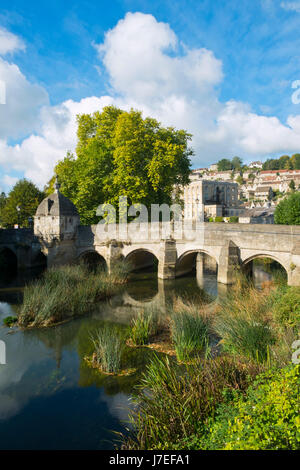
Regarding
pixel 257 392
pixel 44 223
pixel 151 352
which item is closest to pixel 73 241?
pixel 44 223

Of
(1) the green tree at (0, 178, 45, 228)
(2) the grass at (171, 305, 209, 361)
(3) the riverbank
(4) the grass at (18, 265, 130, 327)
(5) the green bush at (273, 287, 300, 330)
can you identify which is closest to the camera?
(3) the riverbank

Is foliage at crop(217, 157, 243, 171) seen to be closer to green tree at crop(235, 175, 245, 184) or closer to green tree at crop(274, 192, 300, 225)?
green tree at crop(235, 175, 245, 184)

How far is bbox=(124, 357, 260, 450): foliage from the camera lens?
4.76m

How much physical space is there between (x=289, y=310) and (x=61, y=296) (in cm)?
879

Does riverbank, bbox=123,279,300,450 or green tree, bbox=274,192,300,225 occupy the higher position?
green tree, bbox=274,192,300,225

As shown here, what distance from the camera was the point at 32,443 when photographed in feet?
19.1

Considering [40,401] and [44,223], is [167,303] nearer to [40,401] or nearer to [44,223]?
[40,401]

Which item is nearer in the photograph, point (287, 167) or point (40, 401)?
point (40, 401)

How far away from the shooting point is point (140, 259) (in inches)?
961

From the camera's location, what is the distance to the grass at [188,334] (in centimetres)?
843

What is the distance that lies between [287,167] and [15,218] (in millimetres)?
130049

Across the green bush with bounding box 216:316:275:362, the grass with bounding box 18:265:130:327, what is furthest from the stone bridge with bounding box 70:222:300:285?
the green bush with bounding box 216:316:275:362

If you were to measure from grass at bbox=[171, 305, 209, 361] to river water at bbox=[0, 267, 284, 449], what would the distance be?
3.37 ft

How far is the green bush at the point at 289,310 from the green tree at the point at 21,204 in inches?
1102
